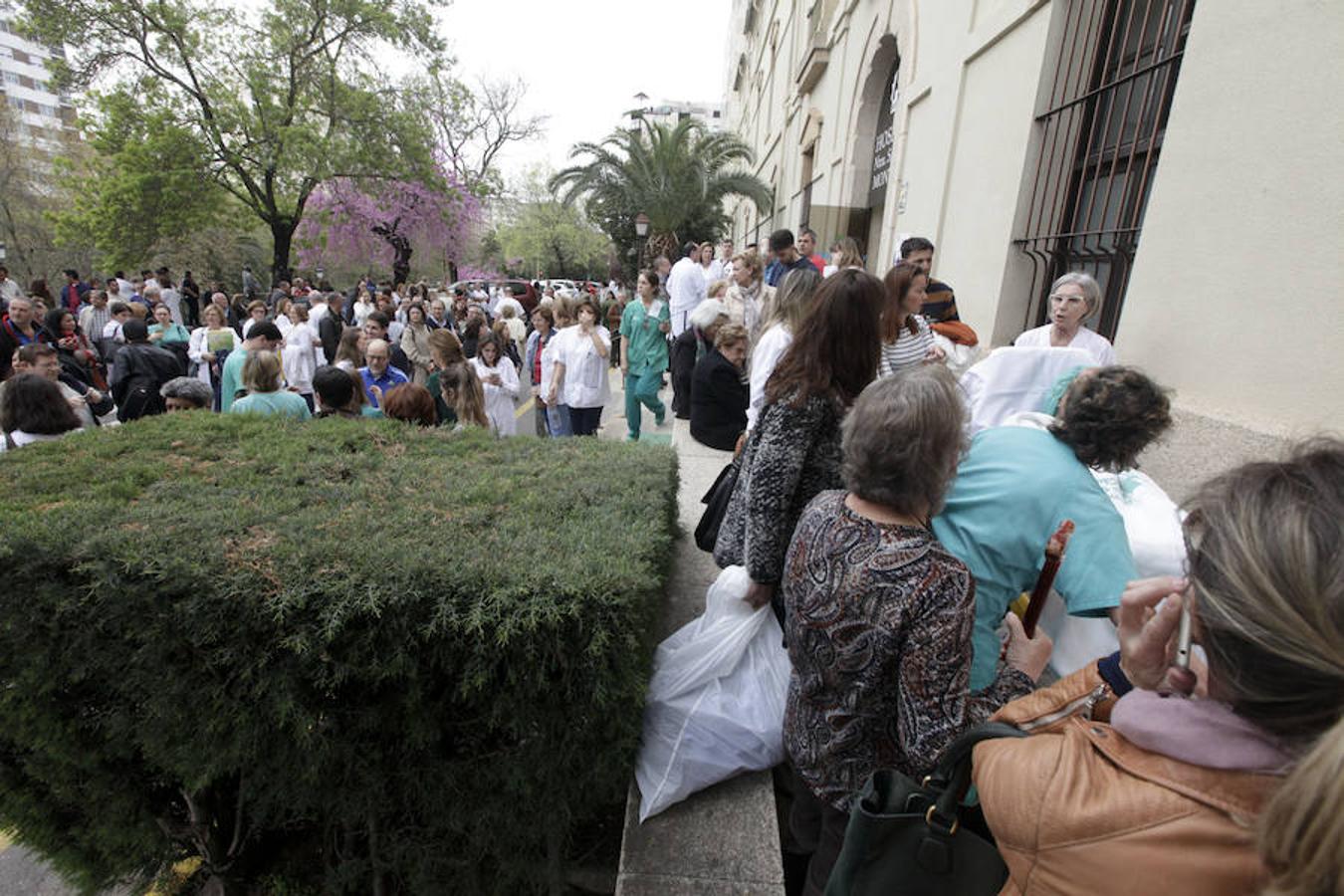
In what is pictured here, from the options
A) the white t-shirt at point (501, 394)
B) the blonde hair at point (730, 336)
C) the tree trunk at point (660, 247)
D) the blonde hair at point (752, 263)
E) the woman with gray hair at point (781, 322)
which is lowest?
the white t-shirt at point (501, 394)

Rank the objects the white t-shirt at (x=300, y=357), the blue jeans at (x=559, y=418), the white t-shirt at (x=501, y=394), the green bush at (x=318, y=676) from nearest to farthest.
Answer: the green bush at (x=318, y=676) → the white t-shirt at (x=501, y=394) → the blue jeans at (x=559, y=418) → the white t-shirt at (x=300, y=357)

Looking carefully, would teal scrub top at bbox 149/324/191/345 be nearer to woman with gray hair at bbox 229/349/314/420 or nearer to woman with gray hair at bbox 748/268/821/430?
woman with gray hair at bbox 229/349/314/420

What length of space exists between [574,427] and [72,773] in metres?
4.68

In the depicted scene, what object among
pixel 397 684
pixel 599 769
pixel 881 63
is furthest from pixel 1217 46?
pixel 881 63

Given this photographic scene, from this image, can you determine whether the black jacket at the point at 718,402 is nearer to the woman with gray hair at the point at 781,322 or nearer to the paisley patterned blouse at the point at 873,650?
the woman with gray hair at the point at 781,322

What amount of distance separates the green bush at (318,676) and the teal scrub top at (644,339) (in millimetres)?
4790

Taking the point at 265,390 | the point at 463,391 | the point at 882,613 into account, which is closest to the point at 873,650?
the point at 882,613

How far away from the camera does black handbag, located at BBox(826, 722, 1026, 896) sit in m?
1.17

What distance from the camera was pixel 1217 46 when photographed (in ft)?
10.6

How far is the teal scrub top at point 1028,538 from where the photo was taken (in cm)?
180

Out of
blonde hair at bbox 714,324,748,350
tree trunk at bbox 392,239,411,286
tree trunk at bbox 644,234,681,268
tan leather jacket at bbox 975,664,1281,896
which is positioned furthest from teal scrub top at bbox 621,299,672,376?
tree trunk at bbox 392,239,411,286

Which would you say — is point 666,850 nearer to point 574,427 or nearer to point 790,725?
point 790,725

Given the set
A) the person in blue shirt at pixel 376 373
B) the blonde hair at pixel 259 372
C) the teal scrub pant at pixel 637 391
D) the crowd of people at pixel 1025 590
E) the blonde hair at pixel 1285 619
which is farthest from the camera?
the teal scrub pant at pixel 637 391

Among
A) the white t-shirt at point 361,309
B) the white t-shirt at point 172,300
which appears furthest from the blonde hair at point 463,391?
the white t-shirt at point 172,300
